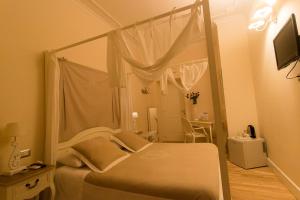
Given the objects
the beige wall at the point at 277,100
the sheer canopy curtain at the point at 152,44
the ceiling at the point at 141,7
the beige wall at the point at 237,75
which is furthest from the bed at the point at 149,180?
the ceiling at the point at 141,7

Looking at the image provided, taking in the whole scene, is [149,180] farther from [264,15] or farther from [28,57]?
[264,15]

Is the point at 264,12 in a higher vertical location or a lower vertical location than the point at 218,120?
higher

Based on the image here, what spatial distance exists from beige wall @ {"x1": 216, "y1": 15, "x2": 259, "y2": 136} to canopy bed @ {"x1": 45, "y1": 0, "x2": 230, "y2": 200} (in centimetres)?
164

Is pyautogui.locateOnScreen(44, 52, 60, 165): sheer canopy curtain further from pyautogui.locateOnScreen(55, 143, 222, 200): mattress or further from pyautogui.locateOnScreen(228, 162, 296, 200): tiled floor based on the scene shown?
pyautogui.locateOnScreen(228, 162, 296, 200): tiled floor

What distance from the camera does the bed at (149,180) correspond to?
1.27 m

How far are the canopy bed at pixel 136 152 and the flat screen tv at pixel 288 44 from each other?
1.00 meters

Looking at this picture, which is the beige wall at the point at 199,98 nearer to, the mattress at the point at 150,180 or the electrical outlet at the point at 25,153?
→ the mattress at the point at 150,180

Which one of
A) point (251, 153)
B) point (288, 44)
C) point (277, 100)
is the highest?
point (288, 44)

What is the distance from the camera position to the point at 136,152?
8.13 feet

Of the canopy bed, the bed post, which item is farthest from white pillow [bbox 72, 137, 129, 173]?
the bed post

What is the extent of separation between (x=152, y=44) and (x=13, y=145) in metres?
1.67

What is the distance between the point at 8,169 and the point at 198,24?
2156mm

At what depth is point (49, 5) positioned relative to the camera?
2.19 metres

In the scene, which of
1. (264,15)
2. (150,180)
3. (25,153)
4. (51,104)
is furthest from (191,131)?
(25,153)
